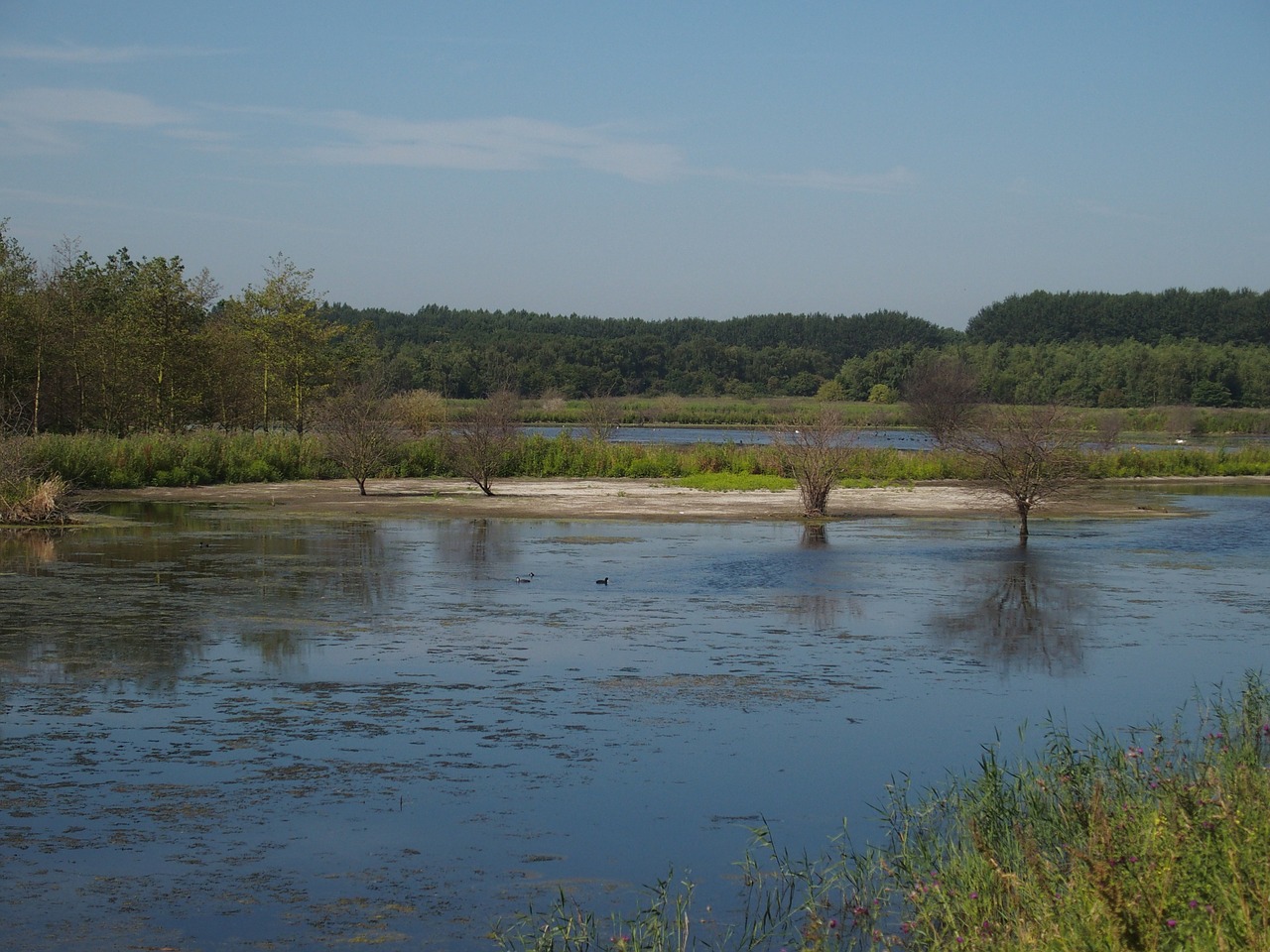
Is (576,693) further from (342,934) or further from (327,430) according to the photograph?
(327,430)

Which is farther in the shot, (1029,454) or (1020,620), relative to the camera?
(1029,454)

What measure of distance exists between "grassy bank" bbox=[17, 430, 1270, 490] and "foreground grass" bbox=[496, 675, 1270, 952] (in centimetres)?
2626

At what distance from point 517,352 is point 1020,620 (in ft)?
381

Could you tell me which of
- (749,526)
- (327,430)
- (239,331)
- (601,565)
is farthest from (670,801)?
(239,331)

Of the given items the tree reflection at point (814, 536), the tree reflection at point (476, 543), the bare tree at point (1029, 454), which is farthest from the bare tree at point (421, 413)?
the bare tree at point (1029, 454)

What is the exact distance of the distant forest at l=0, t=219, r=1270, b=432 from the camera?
3916 cm

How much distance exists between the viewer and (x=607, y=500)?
31.4m

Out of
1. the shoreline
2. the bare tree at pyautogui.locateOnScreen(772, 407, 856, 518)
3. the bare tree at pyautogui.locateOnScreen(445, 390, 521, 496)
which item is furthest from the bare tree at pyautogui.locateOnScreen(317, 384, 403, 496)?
the bare tree at pyautogui.locateOnScreen(772, 407, 856, 518)

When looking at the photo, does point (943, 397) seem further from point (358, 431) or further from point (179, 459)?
point (179, 459)

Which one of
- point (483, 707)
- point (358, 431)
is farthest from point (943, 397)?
point (483, 707)

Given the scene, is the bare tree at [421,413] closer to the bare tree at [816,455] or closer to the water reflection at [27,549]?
the bare tree at [816,455]

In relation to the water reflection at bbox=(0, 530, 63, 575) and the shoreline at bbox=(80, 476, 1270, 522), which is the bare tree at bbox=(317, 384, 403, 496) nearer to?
the shoreline at bbox=(80, 476, 1270, 522)

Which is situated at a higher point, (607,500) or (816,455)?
(816,455)

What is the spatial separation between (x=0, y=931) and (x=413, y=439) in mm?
34762
